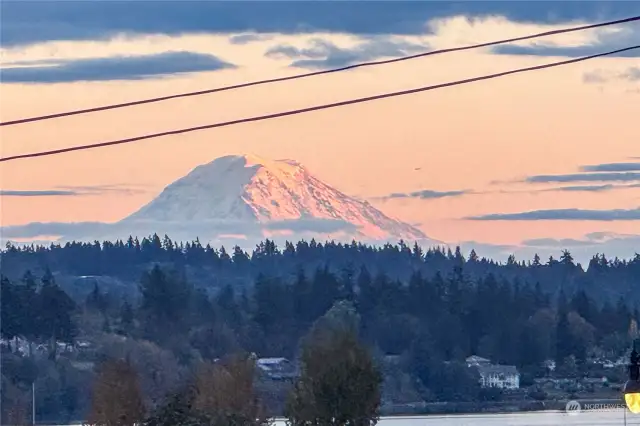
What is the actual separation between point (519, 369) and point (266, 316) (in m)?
21.4

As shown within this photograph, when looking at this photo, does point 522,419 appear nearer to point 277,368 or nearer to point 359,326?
point 359,326

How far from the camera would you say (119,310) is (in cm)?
14900

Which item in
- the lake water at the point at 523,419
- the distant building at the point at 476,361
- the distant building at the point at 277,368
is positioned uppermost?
the distant building at the point at 277,368

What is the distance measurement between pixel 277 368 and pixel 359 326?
648 cm

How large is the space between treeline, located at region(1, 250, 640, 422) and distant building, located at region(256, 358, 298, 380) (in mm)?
1529

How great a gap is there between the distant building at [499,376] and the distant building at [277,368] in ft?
63.4

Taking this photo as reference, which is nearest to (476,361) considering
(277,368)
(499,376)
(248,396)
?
(499,376)

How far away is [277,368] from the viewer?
125 meters

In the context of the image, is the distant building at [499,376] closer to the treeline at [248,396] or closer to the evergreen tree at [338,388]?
the evergreen tree at [338,388]

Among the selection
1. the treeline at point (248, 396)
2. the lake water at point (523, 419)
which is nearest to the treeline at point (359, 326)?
the lake water at point (523, 419)

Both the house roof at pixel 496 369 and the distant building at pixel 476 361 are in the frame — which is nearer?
the house roof at pixel 496 369

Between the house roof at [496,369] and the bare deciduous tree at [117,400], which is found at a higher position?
the bare deciduous tree at [117,400]

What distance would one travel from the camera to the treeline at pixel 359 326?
12531 centimetres

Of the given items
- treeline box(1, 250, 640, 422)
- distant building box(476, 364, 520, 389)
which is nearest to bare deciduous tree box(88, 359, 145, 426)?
treeline box(1, 250, 640, 422)
